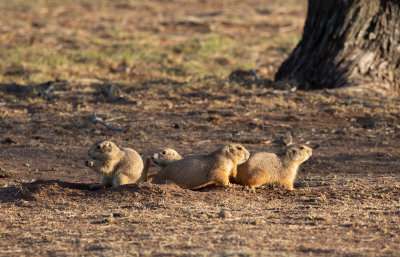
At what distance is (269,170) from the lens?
7328mm

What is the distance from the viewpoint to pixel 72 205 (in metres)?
6.44

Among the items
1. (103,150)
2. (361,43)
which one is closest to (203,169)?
(103,150)

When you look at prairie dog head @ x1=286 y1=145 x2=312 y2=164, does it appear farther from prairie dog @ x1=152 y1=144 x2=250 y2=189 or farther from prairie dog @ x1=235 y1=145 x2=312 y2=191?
prairie dog @ x1=152 y1=144 x2=250 y2=189

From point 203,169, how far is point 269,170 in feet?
2.67

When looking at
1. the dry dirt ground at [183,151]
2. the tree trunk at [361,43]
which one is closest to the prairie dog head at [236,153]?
the dry dirt ground at [183,151]

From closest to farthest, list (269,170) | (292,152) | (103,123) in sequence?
(269,170), (292,152), (103,123)

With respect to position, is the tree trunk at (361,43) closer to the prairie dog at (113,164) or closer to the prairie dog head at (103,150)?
the prairie dog at (113,164)

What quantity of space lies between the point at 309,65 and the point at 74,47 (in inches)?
280

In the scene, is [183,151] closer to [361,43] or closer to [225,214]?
[225,214]

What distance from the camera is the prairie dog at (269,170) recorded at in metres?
7.25

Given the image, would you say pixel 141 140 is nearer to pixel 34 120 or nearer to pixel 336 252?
pixel 34 120

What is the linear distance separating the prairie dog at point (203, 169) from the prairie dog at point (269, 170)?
228mm

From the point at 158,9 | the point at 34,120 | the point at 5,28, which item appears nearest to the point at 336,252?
the point at 34,120

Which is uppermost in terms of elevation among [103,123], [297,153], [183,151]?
[297,153]
